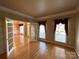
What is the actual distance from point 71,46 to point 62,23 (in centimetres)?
168

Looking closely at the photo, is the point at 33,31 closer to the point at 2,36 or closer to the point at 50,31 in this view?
the point at 50,31

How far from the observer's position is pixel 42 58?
350cm

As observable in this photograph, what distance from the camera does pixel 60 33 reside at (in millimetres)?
5879

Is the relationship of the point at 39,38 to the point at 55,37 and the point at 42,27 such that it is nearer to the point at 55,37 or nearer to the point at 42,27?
the point at 42,27

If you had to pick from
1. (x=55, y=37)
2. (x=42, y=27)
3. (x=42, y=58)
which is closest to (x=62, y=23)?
(x=55, y=37)

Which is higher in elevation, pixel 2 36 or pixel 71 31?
pixel 71 31

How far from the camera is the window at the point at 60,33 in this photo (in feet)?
18.3

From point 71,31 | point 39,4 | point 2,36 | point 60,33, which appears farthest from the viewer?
point 60,33

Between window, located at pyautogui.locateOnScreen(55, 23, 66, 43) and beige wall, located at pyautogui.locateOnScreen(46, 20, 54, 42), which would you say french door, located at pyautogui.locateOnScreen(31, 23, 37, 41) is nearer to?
beige wall, located at pyautogui.locateOnScreen(46, 20, 54, 42)

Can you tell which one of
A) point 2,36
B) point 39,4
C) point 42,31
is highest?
point 39,4

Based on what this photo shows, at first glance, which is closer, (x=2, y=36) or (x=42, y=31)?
(x=2, y=36)

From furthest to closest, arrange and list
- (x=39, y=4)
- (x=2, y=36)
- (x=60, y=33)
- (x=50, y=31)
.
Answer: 1. (x=50, y=31)
2. (x=60, y=33)
3. (x=2, y=36)
4. (x=39, y=4)

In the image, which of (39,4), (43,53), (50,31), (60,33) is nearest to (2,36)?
(43,53)

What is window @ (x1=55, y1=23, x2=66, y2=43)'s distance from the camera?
18.3 ft
